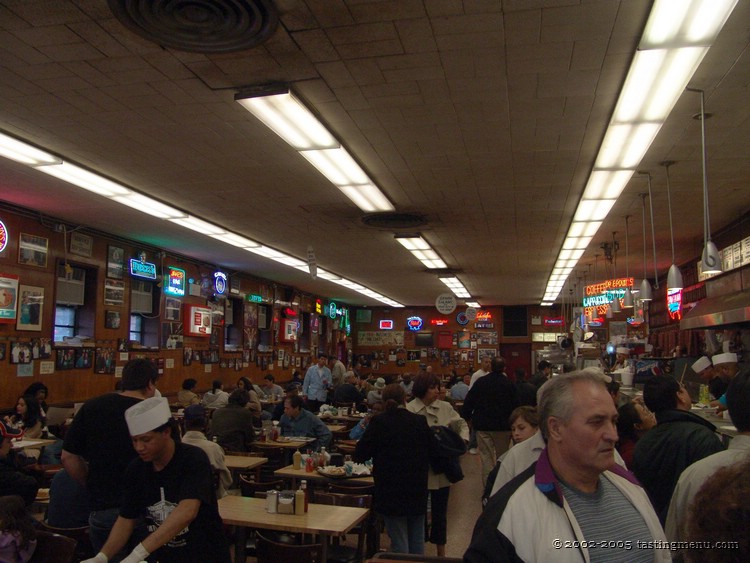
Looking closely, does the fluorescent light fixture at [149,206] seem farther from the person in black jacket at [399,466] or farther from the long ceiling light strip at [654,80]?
the long ceiling light strip at [654,80]

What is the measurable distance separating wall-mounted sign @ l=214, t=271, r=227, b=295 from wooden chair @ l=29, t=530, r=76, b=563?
11674 mm

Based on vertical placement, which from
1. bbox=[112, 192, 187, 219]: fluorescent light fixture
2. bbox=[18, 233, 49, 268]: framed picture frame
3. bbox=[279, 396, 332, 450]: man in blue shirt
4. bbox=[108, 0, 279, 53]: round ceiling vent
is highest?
bbox=[112, 192, 187, 219]: fluorescent light fixture

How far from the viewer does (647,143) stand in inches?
245

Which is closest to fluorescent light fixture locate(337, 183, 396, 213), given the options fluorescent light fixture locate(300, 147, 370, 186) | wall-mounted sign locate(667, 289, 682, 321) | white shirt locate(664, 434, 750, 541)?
fluorescent light fixture locate(300, 147, 370, 186)

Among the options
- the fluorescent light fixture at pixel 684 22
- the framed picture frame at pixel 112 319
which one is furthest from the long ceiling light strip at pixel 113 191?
the fluorescent light fixture at pixel 684 22

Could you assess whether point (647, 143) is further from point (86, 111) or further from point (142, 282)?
point (142, 282)

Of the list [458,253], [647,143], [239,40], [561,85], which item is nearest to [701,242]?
[458,253]

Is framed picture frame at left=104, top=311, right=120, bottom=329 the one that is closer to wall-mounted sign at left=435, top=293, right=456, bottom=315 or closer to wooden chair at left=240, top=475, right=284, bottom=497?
wooden chair at left=240, top=475, right=284, bottom=497

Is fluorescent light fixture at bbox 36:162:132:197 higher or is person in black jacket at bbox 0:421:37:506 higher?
fluorescent light fixture at bbox 36:162:132:197

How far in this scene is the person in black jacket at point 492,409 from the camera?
340 inches

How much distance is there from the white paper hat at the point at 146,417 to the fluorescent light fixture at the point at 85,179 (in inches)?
204

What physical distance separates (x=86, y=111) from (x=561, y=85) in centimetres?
427

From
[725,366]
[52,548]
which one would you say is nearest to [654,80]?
[725,366]

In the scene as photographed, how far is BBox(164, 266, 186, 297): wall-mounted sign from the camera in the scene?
13305mm
